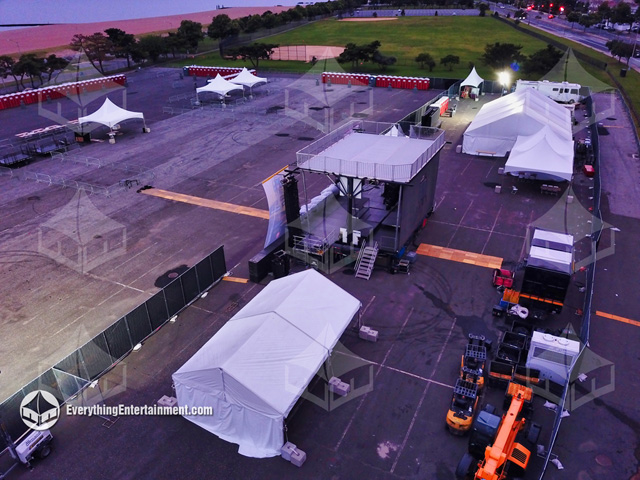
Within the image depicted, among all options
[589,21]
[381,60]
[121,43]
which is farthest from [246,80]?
[589,21]

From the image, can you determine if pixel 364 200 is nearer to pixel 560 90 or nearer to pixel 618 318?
pixel 618 318

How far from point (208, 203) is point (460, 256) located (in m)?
18.8

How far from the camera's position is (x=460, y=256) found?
2706 cm

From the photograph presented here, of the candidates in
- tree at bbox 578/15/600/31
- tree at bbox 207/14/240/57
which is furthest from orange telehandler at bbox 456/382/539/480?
tree at bbox 578/15/600/31

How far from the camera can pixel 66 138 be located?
50.2m

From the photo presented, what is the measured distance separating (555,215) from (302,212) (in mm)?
18216

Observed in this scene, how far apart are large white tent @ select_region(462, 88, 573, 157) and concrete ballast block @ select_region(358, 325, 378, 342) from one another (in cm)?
2845

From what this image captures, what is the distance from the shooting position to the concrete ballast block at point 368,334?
20500 mm

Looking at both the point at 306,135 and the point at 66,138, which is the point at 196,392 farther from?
the point at 66,138

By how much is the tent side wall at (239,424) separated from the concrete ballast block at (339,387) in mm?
3375

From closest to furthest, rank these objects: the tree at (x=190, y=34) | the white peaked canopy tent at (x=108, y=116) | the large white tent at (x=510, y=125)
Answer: the large white tent at (x=510, y=125) < the white peaked canopy tent at (x=108, y=116) < the tree at (x=190, y=34)

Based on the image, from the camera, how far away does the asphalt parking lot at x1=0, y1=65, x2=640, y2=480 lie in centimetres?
1548
